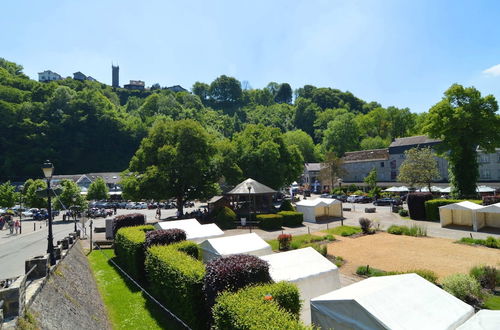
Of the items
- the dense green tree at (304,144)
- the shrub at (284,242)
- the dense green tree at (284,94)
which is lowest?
the shrub at (284,242)

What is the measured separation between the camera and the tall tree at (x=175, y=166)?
105 ft

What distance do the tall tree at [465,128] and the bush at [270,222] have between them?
869 inches

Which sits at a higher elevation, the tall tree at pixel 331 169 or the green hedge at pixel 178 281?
the tall tree at pixel 331 169

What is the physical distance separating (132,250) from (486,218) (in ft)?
94.4

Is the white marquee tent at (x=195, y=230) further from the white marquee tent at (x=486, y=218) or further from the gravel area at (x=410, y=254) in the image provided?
the white marquee tent at (x=486, y=218)

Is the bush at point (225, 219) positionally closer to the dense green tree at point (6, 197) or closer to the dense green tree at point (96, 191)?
A: the dense green tree at point (96, 191)

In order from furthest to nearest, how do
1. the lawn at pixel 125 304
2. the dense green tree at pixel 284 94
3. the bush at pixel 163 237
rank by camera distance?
the dense green tree at pixel 284 94
the bush at pixel 163 237
the lawn at pixel 125 304

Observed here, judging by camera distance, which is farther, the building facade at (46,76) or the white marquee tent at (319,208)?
the building facade at (46,76)

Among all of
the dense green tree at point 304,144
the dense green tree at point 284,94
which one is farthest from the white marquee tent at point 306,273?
the dense green tree at point 284,94

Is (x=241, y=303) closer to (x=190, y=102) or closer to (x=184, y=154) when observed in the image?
(x=184, y=154)

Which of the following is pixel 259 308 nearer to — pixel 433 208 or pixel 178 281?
pixel 178 281

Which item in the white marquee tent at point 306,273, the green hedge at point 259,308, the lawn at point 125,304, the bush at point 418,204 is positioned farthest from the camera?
the bush at point 418,204

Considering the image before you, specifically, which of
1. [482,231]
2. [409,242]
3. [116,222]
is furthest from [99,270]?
[482,231]

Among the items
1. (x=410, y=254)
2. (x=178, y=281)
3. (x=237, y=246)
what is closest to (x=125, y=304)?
(x=178, y=281)
